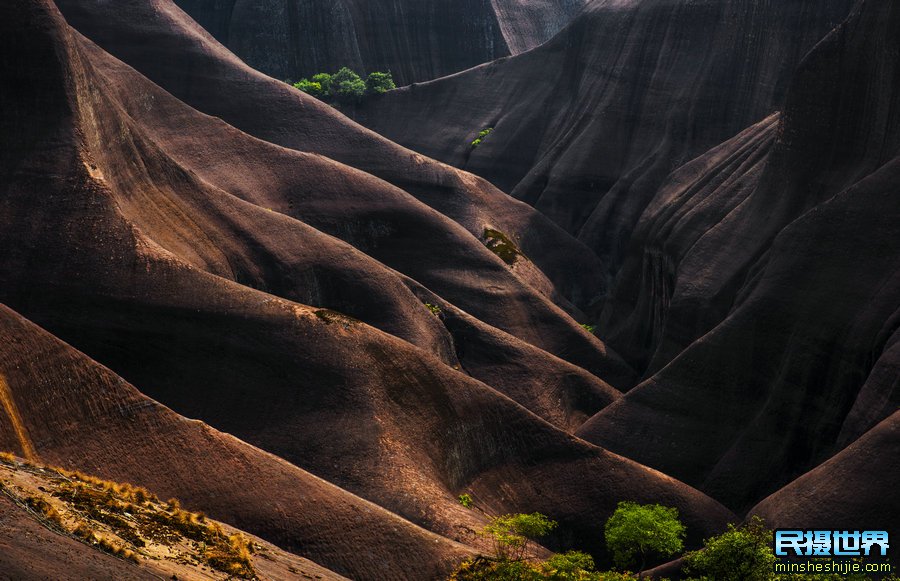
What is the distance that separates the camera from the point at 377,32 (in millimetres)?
117812

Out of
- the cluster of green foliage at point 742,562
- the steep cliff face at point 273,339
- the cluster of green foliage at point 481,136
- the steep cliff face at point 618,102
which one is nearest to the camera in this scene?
the cluster of green foliage at point 742,562

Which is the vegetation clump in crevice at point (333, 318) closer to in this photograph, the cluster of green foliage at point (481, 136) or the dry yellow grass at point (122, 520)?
the dry yellow grass at point (122, 520)

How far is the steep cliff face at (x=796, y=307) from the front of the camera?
4266 centimetres

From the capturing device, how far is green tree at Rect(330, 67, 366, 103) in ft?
339

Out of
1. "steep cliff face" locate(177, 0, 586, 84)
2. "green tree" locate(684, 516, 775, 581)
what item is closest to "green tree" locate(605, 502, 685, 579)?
"green tree" locate(684, 516, 775, 581)

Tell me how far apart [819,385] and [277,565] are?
2358cm

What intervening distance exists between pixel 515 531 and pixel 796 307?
14.8 metres

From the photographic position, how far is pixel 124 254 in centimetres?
4203

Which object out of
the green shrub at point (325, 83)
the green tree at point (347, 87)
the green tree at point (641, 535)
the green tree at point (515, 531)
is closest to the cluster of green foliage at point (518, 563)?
the green tree at point (515, 531)

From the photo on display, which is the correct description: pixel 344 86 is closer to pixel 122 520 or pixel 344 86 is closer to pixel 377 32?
pixel 377 32

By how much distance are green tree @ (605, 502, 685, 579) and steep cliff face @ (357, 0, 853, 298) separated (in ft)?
125

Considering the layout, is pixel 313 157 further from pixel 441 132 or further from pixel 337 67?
pixel 337 67

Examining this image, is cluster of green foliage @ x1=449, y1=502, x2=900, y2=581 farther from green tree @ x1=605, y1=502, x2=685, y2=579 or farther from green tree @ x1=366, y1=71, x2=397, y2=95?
green tree @ x1=366, y1=71, x2=397, y2=95

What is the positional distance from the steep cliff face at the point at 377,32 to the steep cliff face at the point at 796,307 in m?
65.9
